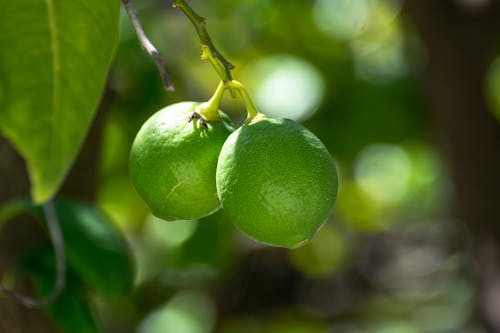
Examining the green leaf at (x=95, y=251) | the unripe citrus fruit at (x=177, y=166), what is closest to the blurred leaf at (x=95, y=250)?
the green leaf at (x=95, y=251)

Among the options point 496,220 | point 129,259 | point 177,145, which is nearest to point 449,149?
point 496,220

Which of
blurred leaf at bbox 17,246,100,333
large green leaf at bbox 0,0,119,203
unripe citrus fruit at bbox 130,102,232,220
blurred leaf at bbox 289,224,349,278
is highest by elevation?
large green leaf at bbox 0,0,119,203

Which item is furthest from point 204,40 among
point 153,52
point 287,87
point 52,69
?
point 287,87

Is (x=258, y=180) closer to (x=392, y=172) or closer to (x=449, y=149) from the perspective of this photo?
(x=449, y=149)

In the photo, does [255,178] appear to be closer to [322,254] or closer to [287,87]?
[287,87]

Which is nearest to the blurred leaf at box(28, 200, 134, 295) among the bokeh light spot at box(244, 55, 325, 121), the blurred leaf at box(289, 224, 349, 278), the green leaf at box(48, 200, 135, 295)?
the green leaf at box(48, 200, 135, 295)

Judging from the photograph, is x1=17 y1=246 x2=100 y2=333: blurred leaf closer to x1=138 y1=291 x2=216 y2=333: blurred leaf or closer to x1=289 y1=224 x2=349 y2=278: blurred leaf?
x1=138 y1=291 x2=216 y2=333: blurred leaf

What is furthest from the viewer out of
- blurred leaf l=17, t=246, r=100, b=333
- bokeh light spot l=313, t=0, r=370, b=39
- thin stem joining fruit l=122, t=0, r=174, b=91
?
bokeh light spot l=313, t=0, r=370, b=39
